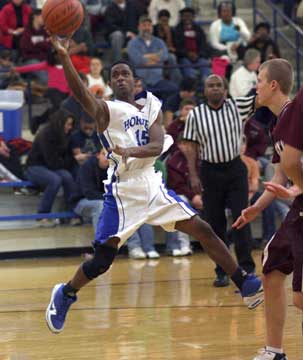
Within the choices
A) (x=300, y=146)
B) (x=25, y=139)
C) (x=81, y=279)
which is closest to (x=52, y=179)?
(x=25, y=139)

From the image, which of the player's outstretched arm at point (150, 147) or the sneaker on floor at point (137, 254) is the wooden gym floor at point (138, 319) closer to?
the sneaker on floor at point (137, 254)

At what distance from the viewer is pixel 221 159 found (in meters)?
9.68

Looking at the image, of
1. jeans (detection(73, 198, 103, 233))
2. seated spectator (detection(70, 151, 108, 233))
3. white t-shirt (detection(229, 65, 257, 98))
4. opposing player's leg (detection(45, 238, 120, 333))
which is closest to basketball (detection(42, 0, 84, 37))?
opposing player's leg (detection(45, 238, 120, 333))

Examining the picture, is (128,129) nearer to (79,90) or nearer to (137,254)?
(79,90)

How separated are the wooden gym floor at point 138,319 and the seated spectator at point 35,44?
13.1ft

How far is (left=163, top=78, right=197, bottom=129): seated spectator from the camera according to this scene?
13023 mm

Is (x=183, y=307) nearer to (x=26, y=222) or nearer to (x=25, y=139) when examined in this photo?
(x=26, y=222)

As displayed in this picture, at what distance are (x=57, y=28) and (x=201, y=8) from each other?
32.6ft

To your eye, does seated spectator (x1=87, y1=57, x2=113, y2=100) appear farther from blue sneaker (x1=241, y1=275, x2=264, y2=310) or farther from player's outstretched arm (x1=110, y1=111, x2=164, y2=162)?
blue sneaker (x1=241, y1=275, x2=264, y2=310)

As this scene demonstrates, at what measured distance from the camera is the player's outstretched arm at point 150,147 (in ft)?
22.9

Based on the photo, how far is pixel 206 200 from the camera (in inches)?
387

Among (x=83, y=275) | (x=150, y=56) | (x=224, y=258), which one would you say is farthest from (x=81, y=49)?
(x=83, y=275)

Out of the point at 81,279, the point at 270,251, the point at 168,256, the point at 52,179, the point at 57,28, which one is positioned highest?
the point at 57,28

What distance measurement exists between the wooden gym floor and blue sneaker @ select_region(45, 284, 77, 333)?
0.40 ft
